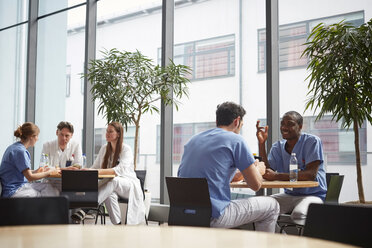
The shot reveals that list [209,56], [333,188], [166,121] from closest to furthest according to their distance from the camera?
Answer: [333,188]
[209,56]
[166,121]

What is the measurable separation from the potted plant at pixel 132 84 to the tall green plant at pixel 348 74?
7.68 feet

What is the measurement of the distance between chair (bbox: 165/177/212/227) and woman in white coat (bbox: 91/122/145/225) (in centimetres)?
223

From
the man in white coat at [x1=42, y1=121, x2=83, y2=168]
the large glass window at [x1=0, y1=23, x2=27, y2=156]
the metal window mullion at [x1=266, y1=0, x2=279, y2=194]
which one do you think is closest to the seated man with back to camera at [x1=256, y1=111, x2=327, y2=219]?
the metal window mullion at [x1=266, y1=0, x2=279, y2=194]

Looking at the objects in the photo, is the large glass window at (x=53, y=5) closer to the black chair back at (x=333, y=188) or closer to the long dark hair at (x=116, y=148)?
the long dark hair at (x=116, y=148)

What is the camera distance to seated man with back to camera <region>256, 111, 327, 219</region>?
3535mm

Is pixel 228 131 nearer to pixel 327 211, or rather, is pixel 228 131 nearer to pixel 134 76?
pixel 327 211

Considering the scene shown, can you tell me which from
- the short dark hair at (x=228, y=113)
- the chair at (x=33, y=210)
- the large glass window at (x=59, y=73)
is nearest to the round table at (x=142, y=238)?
the chair at (x=33, y=210)

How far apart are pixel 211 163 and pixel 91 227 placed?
66.7 inches

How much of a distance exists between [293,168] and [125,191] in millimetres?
2245

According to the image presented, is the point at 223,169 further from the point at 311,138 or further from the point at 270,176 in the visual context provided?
the point at 311,138

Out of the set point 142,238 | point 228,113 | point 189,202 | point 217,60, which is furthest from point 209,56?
point 142,238

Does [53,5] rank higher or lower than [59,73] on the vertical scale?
higher

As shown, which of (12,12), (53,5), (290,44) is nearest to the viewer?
(290,44)

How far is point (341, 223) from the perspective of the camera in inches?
56.5
